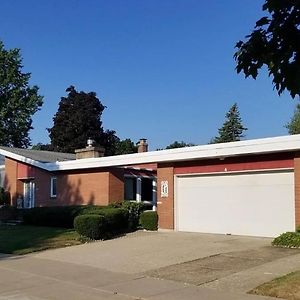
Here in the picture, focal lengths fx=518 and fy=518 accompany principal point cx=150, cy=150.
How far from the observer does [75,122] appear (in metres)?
66.7

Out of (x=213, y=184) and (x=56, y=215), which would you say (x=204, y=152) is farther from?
(x=56, y=215)

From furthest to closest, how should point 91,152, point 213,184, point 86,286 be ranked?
point 91,152
point 213,184
point 86,286

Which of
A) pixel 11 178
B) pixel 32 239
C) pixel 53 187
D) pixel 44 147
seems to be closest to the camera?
pixel 32 239

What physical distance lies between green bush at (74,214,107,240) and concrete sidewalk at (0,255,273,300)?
630 cm

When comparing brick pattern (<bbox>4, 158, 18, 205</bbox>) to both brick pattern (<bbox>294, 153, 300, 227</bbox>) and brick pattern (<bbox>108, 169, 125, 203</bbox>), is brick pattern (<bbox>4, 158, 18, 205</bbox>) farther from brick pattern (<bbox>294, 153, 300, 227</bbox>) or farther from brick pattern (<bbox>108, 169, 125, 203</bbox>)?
brick pattern (<bbox>294, 153, 300, 227</bbox>)

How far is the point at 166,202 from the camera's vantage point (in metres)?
22.8

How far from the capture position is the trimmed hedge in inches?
945

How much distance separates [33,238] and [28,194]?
41.0 ft

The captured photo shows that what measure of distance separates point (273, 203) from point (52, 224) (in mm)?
11092

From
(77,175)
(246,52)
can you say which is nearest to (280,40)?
(246,52)

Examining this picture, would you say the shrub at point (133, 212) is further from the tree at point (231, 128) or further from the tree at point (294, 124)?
the tree at point (231, 128)

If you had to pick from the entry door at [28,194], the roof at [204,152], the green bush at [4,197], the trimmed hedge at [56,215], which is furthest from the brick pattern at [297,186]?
the green bush at [4,197]

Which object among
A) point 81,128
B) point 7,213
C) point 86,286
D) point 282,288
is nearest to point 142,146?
point 7,213

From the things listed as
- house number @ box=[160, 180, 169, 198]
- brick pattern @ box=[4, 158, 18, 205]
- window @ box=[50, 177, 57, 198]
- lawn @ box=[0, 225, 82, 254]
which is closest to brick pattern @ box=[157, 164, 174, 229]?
house number @ box=[160, 180, 169, 198]
